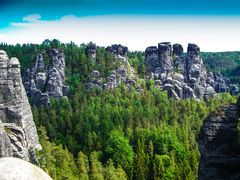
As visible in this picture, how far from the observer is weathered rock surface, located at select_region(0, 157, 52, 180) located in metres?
5.23

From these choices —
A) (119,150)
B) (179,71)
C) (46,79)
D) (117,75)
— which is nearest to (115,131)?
(119,150)

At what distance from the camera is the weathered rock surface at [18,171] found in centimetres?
523

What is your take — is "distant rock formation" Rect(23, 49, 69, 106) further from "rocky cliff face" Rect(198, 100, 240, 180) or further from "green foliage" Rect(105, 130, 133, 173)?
"rocky cliff face" Rect(198, 100, 240, 180)

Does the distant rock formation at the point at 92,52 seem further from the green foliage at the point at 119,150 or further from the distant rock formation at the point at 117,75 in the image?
the green foliage at the point at 119,150

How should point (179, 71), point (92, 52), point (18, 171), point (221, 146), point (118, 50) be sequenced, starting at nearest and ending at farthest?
point (18, 171) → point (221, 146) → point (92, 52) → point (118, 50) → point (179, 71)

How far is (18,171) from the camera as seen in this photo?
528cm

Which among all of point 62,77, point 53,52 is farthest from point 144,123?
point 53,52

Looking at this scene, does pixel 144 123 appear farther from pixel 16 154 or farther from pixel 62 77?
pixel 16 154

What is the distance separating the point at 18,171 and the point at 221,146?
19495mm

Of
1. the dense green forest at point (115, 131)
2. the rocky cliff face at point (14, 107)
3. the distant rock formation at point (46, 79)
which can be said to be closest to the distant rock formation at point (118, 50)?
the dense green forest at point (115, 131)

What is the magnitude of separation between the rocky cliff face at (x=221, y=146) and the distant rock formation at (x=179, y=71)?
8718 cm

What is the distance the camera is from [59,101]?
9631 cm

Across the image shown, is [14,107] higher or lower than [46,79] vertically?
higher

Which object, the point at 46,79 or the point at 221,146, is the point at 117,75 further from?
the point at 221,146
